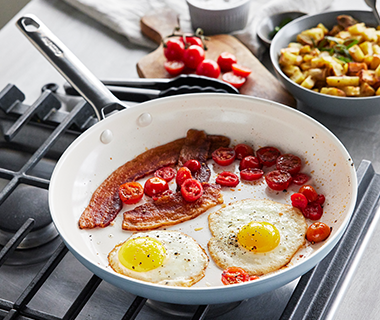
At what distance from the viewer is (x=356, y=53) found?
1539 millimetres

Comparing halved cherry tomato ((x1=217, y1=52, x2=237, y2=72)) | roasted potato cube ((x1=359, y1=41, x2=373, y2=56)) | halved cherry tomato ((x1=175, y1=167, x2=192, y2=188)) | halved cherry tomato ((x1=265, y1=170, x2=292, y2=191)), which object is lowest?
roasted potato cube ((x1=359, y1=41, x2=373, y2=56))

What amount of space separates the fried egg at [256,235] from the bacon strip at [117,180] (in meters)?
0.27

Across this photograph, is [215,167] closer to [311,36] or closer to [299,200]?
[299,200]

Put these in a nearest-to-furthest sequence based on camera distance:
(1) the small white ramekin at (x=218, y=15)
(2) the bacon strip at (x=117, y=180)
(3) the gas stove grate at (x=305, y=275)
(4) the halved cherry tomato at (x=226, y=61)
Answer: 1. (3) the gas stove grate at (x=305, y=275)
2. (2) the bacon strip at (x=117, y=180)
3. (4) the halved cherry tomato at (x=226, y=61)
4. (1) the small white ramekin at (x=218, y=15)

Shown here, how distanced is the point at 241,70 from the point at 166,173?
59 cm

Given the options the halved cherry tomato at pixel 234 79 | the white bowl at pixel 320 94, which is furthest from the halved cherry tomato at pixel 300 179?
the halved cherry tomato at pixel 234 79

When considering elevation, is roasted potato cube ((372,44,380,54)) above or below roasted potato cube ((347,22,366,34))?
below

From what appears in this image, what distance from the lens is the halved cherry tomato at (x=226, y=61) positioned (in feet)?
5.65

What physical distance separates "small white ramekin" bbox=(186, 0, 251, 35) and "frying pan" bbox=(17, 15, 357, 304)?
70cm

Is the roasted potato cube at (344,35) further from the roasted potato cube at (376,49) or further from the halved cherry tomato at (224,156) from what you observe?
the halved cherry tomato at (224,156)

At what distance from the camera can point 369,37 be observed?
62.7 inches

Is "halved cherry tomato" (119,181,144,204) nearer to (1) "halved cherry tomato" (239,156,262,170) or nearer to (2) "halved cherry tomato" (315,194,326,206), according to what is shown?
(1) "halved cherry tomato" (239,156,262,170)

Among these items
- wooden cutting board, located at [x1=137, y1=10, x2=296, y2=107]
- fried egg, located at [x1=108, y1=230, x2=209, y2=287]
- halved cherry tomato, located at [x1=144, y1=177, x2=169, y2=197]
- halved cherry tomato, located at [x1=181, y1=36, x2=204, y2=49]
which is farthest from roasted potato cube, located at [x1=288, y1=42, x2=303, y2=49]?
fried egg, located at [x1=108, y1=230, x2=209, y2=287]

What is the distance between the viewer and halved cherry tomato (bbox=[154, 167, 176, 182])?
4.25 feet
